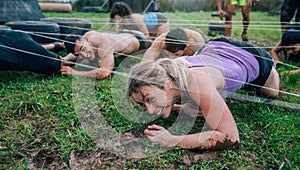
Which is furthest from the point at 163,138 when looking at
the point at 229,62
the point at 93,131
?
the point at 229,62

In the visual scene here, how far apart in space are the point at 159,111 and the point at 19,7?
3.63 m

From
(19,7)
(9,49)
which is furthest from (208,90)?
(19,7)

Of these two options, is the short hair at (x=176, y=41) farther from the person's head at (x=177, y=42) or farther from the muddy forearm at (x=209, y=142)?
the muddy forearm at (x=209, y=142)

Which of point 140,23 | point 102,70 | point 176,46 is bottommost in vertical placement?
point 102,70

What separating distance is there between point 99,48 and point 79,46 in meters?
0.21

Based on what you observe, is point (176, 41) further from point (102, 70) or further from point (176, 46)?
point (102, 70)

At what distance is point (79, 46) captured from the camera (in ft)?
9.39

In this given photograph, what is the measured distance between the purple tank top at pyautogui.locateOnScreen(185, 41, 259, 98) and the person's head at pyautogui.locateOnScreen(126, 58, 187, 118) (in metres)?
0.16

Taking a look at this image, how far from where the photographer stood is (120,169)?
1.42 m

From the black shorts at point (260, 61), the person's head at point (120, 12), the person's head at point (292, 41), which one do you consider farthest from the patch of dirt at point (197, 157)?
the person's head at point (120, 12)

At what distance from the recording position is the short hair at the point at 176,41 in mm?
2834

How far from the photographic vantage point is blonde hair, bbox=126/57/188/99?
1.53m

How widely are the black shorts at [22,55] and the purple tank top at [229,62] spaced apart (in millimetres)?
1505

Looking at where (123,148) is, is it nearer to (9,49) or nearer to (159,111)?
(159,111)
